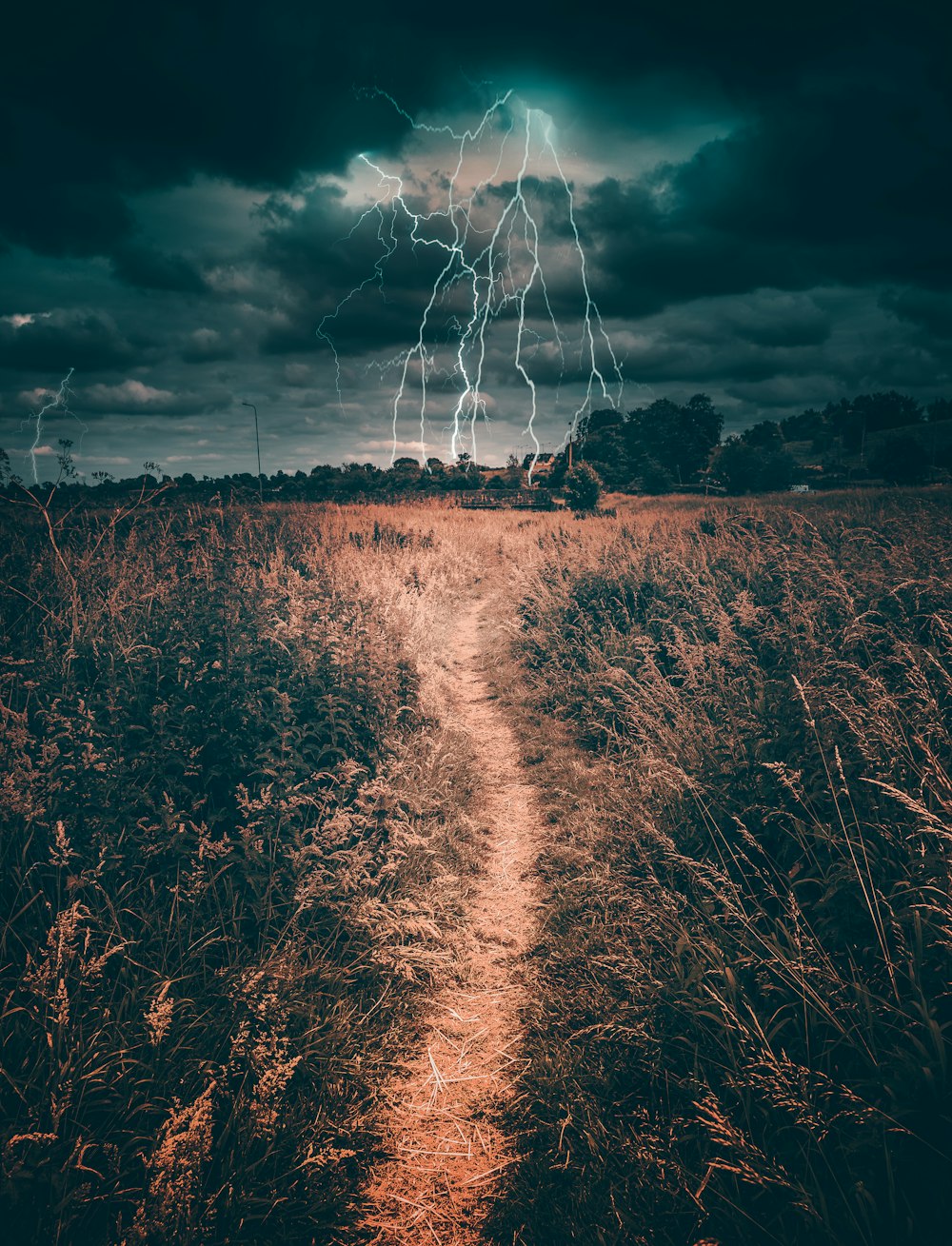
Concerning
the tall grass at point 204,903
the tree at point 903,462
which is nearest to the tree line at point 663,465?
the tree at point 903,462

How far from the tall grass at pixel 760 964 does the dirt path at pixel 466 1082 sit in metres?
0.15

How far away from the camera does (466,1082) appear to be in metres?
2.77

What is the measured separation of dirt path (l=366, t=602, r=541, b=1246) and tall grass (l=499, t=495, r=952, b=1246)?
15cm

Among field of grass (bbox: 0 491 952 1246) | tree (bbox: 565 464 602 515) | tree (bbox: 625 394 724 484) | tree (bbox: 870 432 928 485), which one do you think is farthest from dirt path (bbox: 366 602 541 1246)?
tree (bbox: 625 394 724 484)

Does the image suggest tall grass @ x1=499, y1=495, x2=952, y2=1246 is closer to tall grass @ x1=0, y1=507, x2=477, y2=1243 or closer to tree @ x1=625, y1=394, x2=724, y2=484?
tall grass @ x1=0, y1=507, x2=477, y2=1243

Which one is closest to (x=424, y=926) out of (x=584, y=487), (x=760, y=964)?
(x=760, y=964)

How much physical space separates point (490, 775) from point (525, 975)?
261 cm

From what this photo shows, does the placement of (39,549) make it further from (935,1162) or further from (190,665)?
(935,1162)

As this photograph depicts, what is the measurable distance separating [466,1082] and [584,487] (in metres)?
36.1

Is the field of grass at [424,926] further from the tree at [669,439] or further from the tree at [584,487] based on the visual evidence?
the tree at [669,439]

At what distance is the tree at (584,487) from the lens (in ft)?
118

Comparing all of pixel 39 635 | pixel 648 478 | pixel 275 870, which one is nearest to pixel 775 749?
pixel 275 870

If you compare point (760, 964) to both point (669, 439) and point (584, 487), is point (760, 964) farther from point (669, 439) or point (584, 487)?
point (669, 439)

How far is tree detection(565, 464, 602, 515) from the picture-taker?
3607cm
